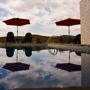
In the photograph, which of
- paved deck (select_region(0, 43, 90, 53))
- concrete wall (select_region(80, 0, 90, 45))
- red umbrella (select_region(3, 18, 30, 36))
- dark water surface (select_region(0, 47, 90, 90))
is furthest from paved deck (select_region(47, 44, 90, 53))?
dark water surface (select_region(0, 47, 90, 90))

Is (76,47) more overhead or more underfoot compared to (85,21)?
more underfoot

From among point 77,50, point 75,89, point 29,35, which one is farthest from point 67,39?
point 75,89

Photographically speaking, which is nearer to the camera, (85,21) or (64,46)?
(64,46)

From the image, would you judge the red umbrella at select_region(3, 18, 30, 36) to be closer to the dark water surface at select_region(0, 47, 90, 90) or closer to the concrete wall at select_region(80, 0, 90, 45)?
the concrete wall at select_region(80, 0, 90, 45)

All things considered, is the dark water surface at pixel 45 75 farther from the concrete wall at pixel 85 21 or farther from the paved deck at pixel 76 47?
the concrete wall at pixel 85 21

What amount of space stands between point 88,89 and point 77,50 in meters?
12.8

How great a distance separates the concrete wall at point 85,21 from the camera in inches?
814

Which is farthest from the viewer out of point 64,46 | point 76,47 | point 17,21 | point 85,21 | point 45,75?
point 17,21

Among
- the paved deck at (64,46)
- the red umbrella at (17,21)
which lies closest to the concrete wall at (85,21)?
the paved deck at (64,46)

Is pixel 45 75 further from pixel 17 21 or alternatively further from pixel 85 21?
pixel 17 21

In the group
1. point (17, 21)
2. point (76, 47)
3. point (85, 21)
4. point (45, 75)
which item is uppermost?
point (17, 21)

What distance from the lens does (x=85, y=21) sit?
70.3 ft

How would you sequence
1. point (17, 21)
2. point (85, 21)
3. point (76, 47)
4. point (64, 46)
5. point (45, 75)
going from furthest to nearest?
1. point (17, 21)
2. point (85, 21)
3. point (64, 46)
4. point (76, 47)
5. point (45, 75)

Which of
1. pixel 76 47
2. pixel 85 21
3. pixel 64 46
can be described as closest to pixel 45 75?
pixel 76 47
